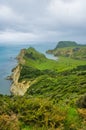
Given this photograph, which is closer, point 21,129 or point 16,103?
point 21,129

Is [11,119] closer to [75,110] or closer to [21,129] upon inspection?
[21,129]

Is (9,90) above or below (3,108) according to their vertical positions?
below

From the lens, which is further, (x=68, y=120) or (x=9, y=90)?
(x=9, y=90)

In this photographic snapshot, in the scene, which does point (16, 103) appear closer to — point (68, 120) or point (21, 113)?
point (21, 113)

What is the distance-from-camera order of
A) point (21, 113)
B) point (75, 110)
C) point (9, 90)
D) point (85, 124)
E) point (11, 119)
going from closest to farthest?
point (11, 119), point (85, 124), point (21, 113), point (75, 110), point (9, 90)

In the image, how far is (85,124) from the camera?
48.6 feet

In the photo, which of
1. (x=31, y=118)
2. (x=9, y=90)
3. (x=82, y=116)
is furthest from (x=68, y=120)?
(x=9, y=90)

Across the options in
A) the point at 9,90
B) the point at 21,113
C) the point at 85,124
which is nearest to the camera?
the point at 85,124

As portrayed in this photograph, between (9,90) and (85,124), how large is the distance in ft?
505

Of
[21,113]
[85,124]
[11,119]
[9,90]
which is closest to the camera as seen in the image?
[11,119]

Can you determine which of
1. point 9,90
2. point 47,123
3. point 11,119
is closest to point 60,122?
point 47,123

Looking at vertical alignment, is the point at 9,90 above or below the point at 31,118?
below

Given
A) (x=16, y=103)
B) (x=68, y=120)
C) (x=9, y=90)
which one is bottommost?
(x=9, y=90)

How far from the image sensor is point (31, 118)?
15.4 metres
